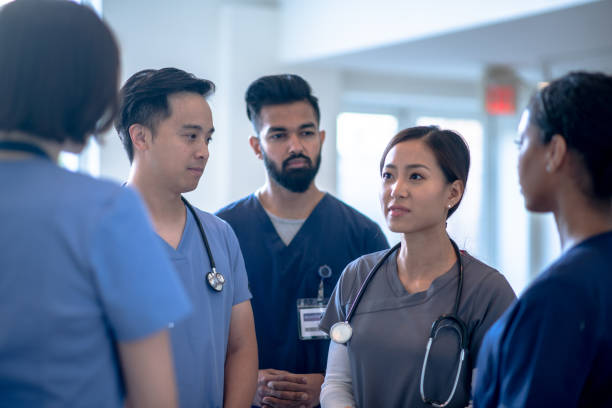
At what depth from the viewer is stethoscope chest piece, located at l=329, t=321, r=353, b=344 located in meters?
1.52

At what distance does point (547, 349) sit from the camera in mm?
982

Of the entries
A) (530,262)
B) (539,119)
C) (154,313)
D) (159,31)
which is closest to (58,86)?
(154,313)

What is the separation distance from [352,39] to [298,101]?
1.98m

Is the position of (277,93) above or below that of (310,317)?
above

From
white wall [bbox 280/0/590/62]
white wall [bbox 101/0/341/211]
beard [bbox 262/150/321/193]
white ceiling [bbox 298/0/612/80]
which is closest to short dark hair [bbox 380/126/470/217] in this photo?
beard [bbox 262/150/321/193]

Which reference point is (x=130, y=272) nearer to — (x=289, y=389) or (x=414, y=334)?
(x=414, y=334)

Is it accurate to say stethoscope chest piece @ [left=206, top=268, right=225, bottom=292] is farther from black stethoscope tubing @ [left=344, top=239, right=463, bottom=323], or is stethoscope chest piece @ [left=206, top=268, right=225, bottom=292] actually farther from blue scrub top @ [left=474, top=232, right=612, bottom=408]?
blue scrub top @ [left=474, top=232, right=612, bottom=408]

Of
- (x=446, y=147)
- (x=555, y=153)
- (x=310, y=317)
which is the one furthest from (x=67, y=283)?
(x=310, y=317)

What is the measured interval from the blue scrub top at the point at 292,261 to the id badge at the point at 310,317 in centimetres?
2

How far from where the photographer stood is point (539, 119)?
1.11 metres

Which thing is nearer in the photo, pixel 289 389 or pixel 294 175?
pixel 289 389

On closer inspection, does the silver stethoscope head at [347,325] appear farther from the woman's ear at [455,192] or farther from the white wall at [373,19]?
the white wall at [373,19]

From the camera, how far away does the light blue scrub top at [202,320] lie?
4.71 feet

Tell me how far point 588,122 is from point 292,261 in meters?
1.22
